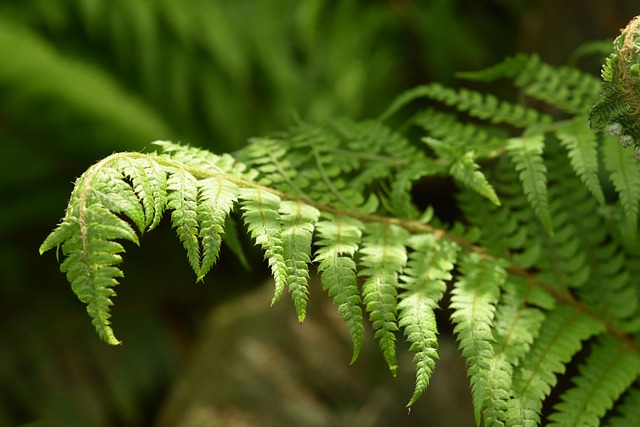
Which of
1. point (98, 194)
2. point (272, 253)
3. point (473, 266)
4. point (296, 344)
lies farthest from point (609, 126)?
point (296, 344)

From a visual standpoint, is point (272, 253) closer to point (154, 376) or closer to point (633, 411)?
point (633, 411)

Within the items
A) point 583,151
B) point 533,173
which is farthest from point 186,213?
point 583,151

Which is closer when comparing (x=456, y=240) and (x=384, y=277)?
(x=384, y=277)

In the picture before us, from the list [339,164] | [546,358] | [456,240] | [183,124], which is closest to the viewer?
[546,358]

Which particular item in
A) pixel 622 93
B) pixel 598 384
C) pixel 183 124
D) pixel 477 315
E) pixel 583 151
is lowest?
pixel 183 124

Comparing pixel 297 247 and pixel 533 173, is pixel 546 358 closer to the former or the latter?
pixel 533 173

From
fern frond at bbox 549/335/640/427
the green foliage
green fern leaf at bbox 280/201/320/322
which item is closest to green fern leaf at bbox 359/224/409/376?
the green foliage
